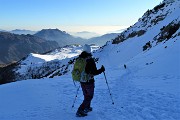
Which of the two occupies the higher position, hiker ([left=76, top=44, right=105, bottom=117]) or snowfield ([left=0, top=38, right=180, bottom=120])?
hiker ([left=76, top=44, right=105, bottom=117])

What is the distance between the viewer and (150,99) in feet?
42.9

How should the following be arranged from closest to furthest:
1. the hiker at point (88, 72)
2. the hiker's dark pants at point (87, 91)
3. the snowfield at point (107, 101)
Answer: the hiker at point (88, 72), the hiker's dark pants at point (87, 91), the snowfield at point (107, 101)

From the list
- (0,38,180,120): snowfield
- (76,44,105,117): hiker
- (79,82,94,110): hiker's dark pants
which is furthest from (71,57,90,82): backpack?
(0,38,180,120): snowfield

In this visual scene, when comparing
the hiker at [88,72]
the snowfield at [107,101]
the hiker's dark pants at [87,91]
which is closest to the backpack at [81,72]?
the hiker at [88,72]

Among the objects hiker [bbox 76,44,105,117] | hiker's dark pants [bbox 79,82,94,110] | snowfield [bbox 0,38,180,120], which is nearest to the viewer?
hiker [bbox 76,44,105,117]

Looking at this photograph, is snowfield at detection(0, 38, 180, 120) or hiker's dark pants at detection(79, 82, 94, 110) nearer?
hiker's dark pants at detection(79, 82, 94, 110)

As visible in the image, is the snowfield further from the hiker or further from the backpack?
the backpack

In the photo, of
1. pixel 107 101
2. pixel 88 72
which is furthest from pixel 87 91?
pixel 107 101

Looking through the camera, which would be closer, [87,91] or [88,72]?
[88,72]

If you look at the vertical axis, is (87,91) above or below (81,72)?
below

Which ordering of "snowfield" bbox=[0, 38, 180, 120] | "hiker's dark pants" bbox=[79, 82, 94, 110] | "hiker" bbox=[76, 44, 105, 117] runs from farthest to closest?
"snowfield" bbox=[0, 38, 180, 120] → "hiker's dark pants" bbox=[79, 82, 94, 110] → "hiker" bbox=[76, 44, 105, 117]

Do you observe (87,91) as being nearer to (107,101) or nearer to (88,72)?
(88,72)

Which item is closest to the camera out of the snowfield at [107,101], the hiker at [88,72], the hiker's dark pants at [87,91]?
the hiker at [88,72]

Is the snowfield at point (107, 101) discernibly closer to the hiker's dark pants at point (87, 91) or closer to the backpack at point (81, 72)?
the hiker's dark pants at point (87, 91)
